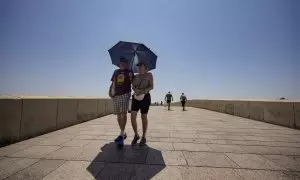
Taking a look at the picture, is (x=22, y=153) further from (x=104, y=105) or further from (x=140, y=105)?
(x=104, y=105)

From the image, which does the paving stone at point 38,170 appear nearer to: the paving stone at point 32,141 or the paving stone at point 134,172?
the paving stone at point 134,172

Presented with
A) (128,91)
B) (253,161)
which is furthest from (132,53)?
(253,161)

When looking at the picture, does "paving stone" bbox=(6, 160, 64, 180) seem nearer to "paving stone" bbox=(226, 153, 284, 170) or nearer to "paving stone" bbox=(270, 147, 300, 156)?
"paving stone" bbox=(226, 153, 284, 170)

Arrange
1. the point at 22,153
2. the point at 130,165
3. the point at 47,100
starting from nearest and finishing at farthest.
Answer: the point at 130,165 → the point at 22,153 → the point at 47,100

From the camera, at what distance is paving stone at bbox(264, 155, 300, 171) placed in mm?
2701

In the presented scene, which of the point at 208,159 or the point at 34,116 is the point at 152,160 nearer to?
the point at 208,159

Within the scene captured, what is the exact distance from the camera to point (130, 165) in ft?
8.79

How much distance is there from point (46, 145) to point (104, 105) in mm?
6336

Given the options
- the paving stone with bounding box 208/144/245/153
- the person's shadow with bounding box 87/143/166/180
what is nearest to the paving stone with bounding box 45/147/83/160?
the person's shadow with bounding box 87/143/166/180

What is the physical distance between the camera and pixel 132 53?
4.41m

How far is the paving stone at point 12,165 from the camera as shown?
2.39 metres

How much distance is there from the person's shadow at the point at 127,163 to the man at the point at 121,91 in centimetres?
55

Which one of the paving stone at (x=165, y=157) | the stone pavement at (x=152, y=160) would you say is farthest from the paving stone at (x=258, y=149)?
the paving stone at (x=165, y=157)

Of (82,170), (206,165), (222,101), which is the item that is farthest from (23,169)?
(222,101)
